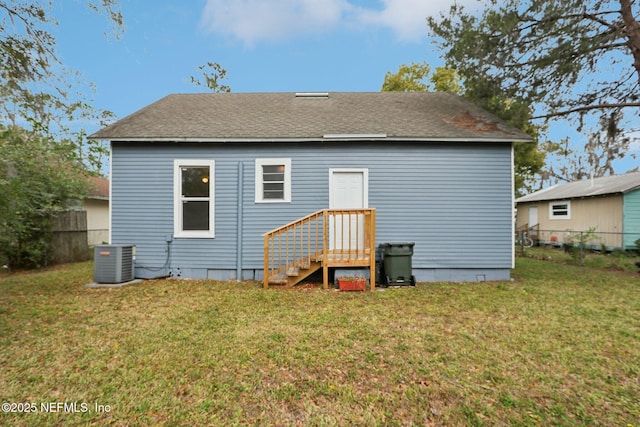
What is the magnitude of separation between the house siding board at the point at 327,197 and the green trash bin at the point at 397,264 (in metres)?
0.63

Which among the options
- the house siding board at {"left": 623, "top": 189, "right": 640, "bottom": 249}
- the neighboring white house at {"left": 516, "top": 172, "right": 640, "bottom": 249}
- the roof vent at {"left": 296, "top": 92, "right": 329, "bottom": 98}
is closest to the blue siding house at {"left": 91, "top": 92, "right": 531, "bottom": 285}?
the roof vent at {"left": 296, "top": 92, "right": 329, "bottom": 98}

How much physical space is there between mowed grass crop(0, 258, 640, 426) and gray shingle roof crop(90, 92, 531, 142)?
12.3 ft

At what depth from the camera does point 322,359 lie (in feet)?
9.95

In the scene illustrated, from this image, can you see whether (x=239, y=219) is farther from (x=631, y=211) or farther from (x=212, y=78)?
(x=212, y=78)

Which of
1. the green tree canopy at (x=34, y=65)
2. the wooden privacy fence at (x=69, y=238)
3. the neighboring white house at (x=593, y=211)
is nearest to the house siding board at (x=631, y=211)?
the neighboring white house at (x=593, y=211)

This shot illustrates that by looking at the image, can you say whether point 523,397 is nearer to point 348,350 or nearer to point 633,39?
point 348,350

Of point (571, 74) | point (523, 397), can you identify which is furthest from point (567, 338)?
point (571, 74)

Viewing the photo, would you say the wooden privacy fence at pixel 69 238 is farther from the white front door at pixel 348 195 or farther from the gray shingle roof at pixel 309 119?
the white front door at pixel 348 195

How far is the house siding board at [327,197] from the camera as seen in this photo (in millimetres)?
6844

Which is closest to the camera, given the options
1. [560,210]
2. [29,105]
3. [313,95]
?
[29,105]

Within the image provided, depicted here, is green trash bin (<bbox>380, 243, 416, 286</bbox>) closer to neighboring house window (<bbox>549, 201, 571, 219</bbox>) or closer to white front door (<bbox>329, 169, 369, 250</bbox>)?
white front door (<bbox>329, 169, 369, 250</bbox>)

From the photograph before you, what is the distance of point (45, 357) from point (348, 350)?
3364mm

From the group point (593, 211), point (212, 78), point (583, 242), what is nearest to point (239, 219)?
point (583, 242)

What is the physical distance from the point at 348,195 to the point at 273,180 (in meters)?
1.93
